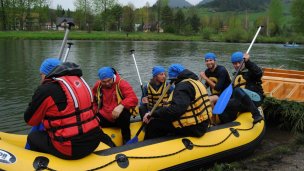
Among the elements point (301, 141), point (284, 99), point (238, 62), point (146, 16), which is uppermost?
point (146, 16)

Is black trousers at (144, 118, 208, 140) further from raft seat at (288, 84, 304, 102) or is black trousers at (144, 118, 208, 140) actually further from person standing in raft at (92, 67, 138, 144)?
raft seat at (288, 84, 304, 102)

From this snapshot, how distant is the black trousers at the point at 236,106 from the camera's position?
6.71m

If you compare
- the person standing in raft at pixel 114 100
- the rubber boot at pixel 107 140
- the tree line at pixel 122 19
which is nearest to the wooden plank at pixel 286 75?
the person standing in raft at pixel 114 100

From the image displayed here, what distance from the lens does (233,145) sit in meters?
5.90

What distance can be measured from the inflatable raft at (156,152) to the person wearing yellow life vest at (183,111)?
200 mm

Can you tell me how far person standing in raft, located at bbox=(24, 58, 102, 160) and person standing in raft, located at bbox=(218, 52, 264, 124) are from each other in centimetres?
329

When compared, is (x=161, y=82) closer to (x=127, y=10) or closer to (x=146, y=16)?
(x=127, y=10)

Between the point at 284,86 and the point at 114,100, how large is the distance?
440cm

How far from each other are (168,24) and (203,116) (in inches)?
2649

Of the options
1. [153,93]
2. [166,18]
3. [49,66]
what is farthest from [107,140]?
[166,18]

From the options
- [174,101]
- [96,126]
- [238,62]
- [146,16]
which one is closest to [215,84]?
[238,62]

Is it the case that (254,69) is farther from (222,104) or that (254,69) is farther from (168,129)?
(168,129)

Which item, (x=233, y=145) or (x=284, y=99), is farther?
(x=284, y=99)

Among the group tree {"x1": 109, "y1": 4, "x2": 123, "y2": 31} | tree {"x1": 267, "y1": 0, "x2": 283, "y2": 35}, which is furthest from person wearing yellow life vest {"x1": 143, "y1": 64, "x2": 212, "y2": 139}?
tree {"x1": 267, "y1": 0, "x2": 283, "y2": 35}
